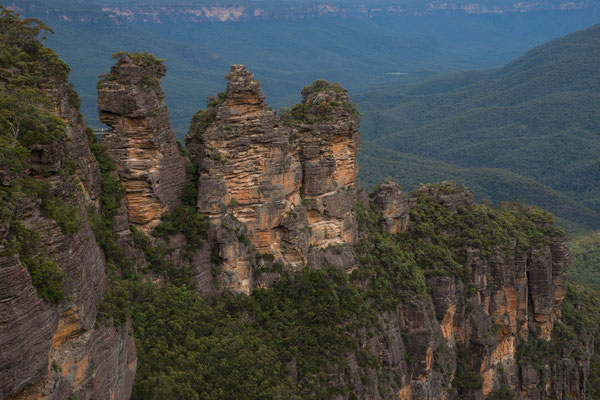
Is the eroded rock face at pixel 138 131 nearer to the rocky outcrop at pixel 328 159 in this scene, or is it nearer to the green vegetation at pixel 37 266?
the rocky outcrop at pixel 328 159

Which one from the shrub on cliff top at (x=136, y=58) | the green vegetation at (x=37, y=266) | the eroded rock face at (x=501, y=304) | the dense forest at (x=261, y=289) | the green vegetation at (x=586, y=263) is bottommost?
the green vegetation at (x=586, y=263)

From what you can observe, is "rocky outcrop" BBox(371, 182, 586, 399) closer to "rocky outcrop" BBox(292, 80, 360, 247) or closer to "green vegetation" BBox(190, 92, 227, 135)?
"rocky outcrop" BBox(292, 80, 360, 247)

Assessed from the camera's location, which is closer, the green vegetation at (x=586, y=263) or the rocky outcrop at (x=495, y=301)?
the rocky outcrop at (x=495, y=301)

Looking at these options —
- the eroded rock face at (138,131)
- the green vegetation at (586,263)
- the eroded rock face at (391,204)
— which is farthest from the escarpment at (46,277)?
the green vegetation at (586,263)

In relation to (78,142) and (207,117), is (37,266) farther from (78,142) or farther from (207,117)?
(207,117)

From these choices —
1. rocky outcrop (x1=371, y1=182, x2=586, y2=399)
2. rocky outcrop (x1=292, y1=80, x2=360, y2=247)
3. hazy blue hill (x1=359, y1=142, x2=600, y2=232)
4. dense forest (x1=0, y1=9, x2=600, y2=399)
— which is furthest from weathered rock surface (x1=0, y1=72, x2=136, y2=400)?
hazy blue hill (x1=359, y1=142, x2=600, y2=232)
